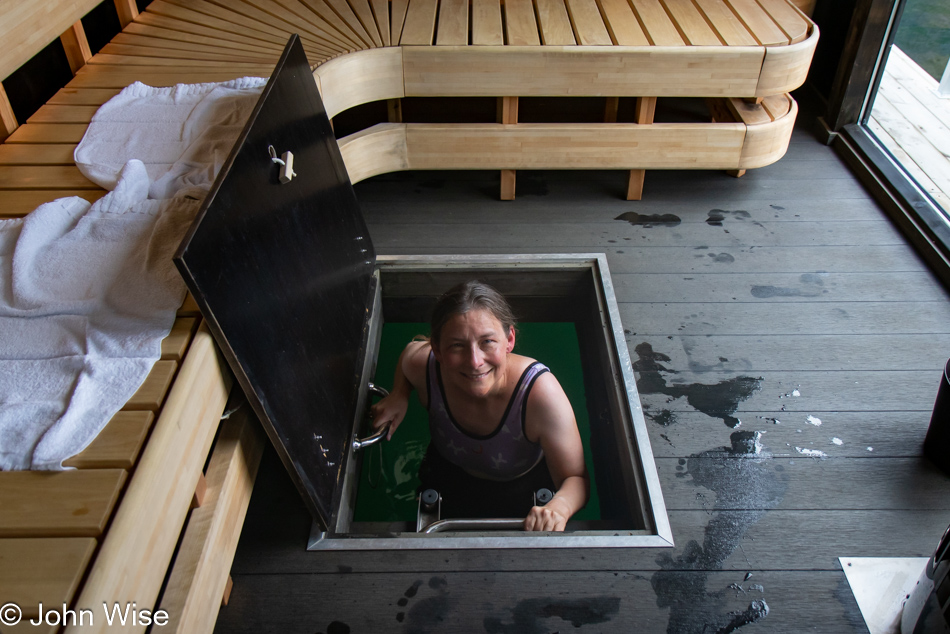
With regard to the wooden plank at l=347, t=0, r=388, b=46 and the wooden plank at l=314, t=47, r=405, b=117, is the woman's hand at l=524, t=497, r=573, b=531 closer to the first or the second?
the wooden plank at l=314, t=47, r=405, b=117

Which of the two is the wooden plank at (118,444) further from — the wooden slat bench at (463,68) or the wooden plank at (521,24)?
the wooden plank at (521,24)

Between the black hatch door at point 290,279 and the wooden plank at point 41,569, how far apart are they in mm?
350

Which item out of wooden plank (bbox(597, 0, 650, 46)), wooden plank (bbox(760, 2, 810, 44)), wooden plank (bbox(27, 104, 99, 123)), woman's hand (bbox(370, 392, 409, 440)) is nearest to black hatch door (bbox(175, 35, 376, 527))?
woman's hand (bbox(370, 392, 409, 440))

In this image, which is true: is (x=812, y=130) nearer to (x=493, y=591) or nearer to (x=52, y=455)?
(x=493, y=591)

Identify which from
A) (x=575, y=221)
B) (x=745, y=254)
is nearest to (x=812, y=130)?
(x=745, y=254)

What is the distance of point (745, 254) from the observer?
2348mm

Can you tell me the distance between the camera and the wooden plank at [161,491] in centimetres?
86

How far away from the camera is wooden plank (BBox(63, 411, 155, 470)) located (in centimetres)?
96

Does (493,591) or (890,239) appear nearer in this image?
(493,591)

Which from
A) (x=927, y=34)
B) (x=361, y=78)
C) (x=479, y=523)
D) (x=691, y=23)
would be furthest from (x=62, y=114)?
(x=927, y=34)

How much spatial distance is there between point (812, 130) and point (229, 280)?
9.63 feet

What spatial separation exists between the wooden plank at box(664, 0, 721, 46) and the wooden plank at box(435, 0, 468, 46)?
2.59 ft

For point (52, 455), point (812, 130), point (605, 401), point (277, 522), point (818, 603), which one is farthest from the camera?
point (812, 130)

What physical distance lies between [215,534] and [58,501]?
0.32 m
